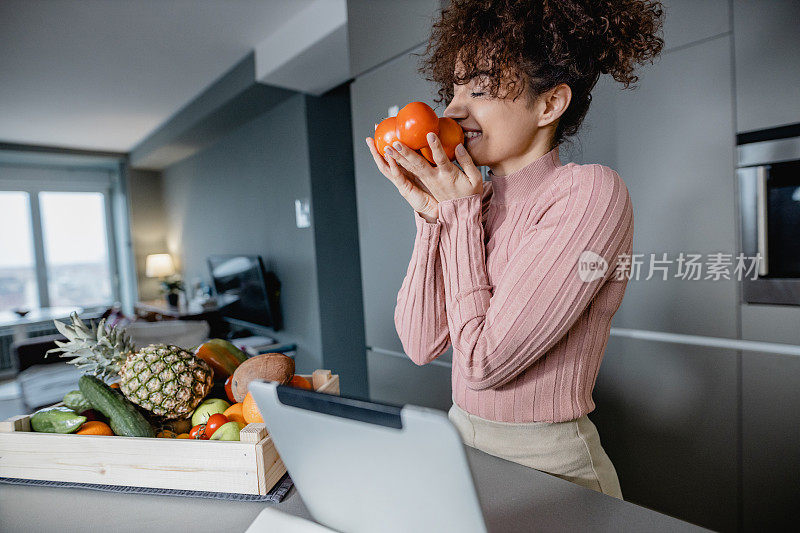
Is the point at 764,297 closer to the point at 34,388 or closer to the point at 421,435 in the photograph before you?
the point at 421,435

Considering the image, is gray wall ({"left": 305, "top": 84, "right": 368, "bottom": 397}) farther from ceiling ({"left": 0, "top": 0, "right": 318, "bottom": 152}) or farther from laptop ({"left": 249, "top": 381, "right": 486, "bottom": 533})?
laptop ({"left": 249, "top": 381, "right": 486, "bottom": 533})

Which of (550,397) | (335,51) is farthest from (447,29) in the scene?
(335,51)

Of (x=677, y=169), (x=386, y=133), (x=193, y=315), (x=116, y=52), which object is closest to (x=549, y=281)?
(x=386, y=133)

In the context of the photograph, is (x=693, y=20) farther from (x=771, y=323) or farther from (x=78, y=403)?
(x=78, y=403)

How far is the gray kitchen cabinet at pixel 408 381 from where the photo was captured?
1.99m

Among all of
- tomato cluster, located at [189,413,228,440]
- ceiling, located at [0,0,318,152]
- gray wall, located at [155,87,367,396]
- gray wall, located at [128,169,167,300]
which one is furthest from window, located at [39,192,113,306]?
tomato cluster, located at [189,413,228,440]

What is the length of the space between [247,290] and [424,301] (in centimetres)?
368

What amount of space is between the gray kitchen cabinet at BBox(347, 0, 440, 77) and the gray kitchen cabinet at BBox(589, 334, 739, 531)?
1418mm

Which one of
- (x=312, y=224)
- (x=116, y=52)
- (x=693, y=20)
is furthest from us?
(x=312, y=224)

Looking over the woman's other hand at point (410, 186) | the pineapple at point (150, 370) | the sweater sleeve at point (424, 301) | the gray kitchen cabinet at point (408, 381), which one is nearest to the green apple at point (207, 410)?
the pineapple at point (150, 370)

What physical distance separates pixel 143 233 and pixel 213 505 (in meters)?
6.58

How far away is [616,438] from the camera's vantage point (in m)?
1.65

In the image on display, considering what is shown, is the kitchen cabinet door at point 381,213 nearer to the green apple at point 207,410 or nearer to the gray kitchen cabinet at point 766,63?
the gray kitchen cabinet at point 766,63

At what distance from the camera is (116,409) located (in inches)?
31.3
